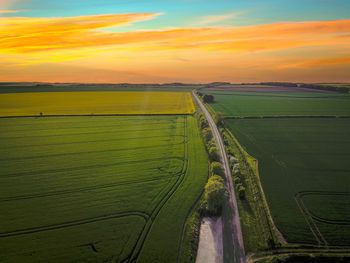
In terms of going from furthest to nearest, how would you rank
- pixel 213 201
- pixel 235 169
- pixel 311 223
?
Answer: pixel 235 169 < pixel 213 201 < pixel 311 223

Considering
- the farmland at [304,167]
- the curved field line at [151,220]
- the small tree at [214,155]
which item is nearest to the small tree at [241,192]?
the farmland at [304,167]

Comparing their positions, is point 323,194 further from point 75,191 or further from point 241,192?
point 75,191

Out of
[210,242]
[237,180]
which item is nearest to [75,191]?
[210,242]

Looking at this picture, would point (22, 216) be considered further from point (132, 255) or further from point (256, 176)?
point (256, 176)

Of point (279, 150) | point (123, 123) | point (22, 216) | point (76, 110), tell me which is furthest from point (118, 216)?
point (76, 110)

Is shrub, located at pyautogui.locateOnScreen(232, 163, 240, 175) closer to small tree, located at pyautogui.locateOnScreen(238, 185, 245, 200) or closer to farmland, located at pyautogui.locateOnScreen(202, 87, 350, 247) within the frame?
farmland, located at pyautogui.locateOnScreen(202, 87, 350, 247)

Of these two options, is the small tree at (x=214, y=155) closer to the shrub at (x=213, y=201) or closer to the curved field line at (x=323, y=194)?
the shrub at (x=213, y=201)

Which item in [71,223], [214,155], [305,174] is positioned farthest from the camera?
[214,155]

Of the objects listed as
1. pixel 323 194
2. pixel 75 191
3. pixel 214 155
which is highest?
pixel 214 155
